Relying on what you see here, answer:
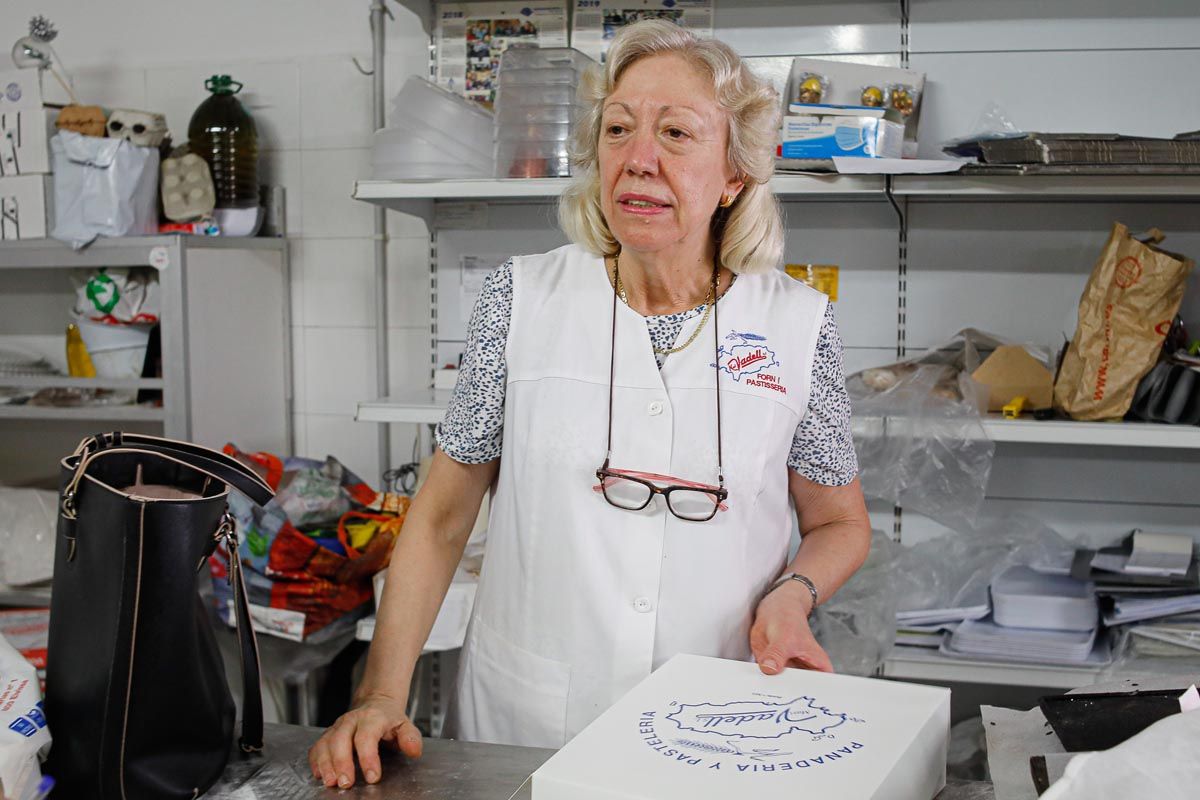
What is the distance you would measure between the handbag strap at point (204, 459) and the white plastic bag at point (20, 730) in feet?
0.65

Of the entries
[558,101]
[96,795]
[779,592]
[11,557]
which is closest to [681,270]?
[779,592]

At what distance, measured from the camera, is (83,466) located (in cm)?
90

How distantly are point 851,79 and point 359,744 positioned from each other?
1.84 metres

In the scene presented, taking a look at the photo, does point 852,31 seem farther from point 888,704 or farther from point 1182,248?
point 888,704

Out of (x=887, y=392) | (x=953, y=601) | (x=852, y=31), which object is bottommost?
(x=953, y=601)

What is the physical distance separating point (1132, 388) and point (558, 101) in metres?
1.29

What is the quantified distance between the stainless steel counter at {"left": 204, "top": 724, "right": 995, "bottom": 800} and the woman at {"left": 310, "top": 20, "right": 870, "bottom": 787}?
0.18 m

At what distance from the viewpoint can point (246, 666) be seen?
1.06 metres

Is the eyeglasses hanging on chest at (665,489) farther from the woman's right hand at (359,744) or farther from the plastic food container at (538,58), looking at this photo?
the plastic food container at (538,58)

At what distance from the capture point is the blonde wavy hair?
4.36ft

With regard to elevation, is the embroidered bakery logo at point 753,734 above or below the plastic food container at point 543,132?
below

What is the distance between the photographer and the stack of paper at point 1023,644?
6.98ft

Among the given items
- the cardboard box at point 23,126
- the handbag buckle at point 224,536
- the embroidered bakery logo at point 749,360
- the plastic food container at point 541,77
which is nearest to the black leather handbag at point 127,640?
the handbag buckle at point 224,536

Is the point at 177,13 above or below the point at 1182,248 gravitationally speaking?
above
